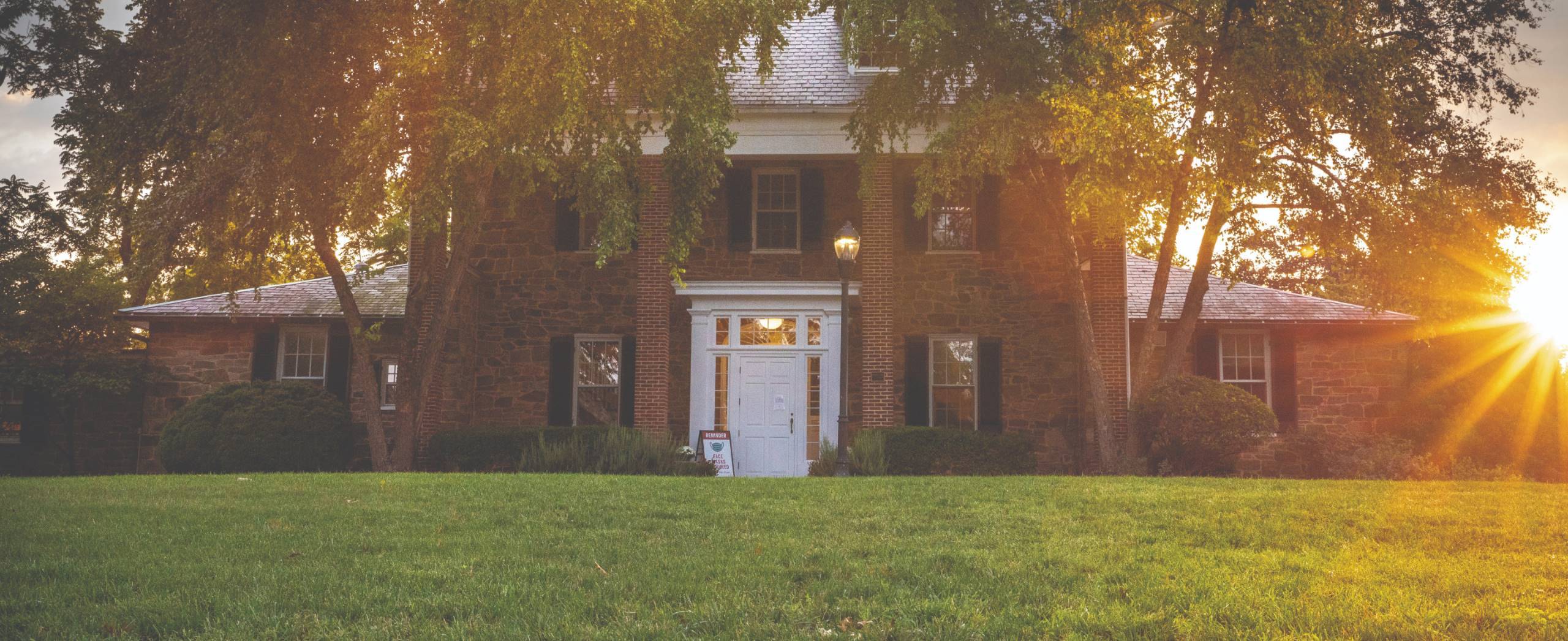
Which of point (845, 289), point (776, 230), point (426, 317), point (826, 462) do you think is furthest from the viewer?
point (776, 230)

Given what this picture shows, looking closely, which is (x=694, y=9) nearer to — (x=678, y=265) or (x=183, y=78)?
(x=678, y=265)

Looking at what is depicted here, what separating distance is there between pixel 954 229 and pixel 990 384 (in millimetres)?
2798

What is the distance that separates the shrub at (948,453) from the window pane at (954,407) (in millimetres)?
1424

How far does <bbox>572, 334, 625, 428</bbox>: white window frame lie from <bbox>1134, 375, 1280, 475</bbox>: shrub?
8.41 m

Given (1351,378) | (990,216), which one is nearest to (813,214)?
(990,216)

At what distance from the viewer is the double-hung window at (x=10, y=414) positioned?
63.2 ft

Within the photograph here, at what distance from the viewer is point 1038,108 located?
1381 centimetres

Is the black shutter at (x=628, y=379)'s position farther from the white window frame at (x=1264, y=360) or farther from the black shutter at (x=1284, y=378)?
the black shutter at (x=1284, y=378)

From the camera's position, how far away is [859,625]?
4254 mm

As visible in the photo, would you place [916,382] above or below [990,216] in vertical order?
below

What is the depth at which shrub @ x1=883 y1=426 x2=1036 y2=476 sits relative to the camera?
15.2 m

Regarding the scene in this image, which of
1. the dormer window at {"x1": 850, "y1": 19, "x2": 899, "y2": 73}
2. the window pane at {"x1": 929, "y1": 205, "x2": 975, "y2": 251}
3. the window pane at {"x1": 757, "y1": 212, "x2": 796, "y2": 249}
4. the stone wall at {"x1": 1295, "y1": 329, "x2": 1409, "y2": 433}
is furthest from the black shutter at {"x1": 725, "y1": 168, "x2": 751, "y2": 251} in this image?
the stone wall at {"x1": 1295, "y1": 329, "x2": 1409, "y2": 433}

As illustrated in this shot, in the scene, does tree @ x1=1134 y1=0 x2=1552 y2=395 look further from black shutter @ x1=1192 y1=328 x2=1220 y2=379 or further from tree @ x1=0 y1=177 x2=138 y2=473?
tree @ x1=0 y1=177 x2=138 y2=473

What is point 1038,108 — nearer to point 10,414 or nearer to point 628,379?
point 628,379
